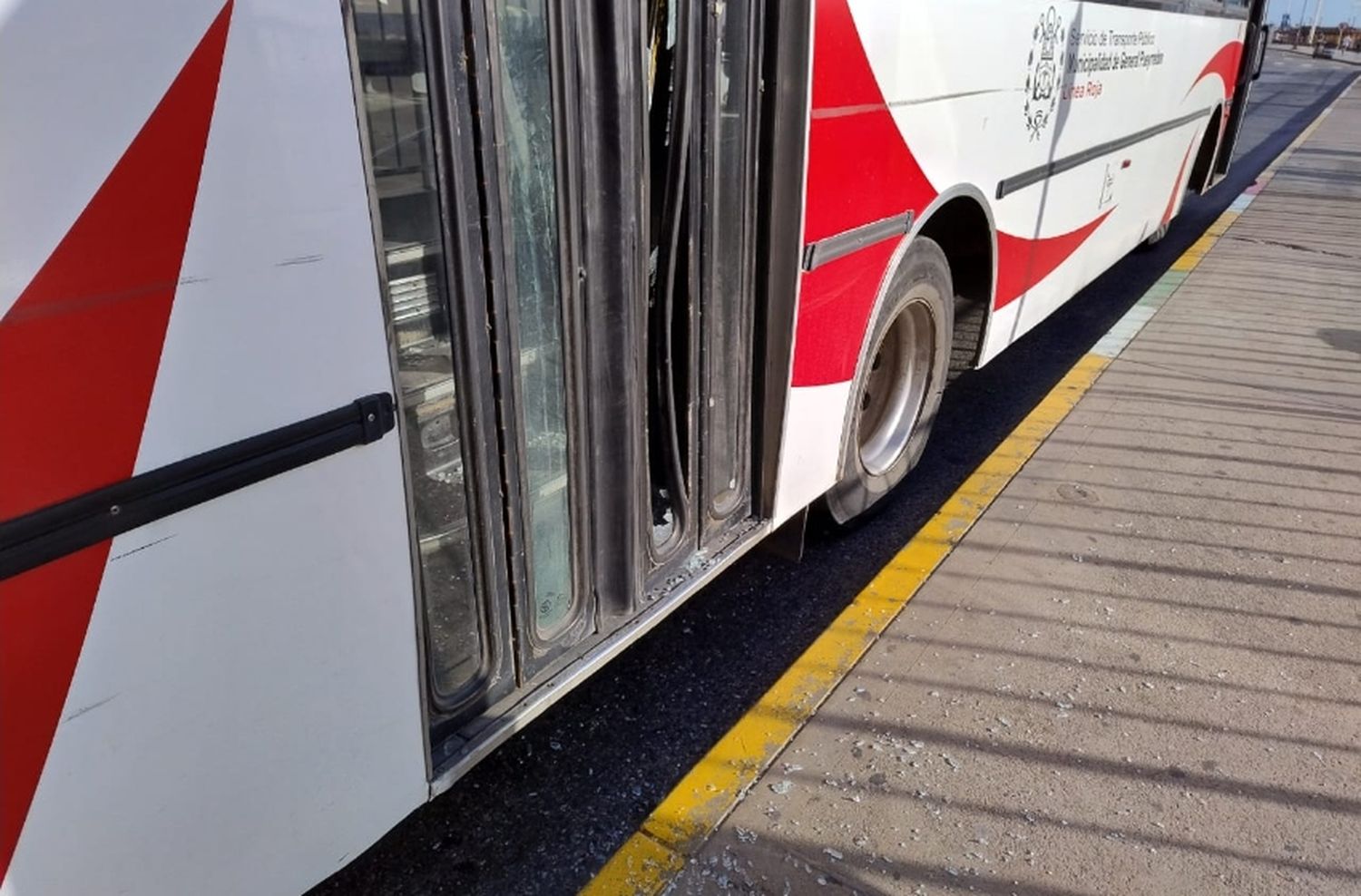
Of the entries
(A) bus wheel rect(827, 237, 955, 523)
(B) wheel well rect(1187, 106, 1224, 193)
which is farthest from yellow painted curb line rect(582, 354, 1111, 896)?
(B) wheel well rect(1187, 106, 1224, 193)

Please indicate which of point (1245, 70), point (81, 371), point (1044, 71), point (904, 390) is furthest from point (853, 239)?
point (1245, 70)

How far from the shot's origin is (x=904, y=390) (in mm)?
4008

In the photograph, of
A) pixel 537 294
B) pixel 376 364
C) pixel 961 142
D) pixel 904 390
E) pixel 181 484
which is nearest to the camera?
pixel 181 484

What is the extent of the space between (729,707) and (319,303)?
71.6 inches

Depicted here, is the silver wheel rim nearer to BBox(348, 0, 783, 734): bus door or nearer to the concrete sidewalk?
the concrete sidewalk

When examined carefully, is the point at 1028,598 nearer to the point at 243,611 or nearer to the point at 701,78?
the point at 701,78

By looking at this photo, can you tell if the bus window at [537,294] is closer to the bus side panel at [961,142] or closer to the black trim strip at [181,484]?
the black trim strip at [181,484]

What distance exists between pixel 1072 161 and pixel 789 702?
2.95 metres

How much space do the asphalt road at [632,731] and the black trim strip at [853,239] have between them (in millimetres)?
1196

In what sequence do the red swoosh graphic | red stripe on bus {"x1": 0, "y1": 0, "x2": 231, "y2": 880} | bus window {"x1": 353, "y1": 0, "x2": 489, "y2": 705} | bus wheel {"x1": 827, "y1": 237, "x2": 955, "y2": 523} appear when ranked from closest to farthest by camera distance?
red stripe on bus {"x1": 0, "y1": 0, "x2": 231, "y2": 880} → bus window {"x1": 353, "y1": 0, "x2": 489, "y2": 705} → the red swoosh graphic → bus wheel {"x1": 827, "y1": 237, "x2": 955, "y2": 523}

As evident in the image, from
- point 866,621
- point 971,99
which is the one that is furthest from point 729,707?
point 971,99

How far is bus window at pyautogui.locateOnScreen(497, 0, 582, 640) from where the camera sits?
1.83 meters

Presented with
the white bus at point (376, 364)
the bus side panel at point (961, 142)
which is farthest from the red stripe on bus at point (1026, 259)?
the white bus at point (376, 364)

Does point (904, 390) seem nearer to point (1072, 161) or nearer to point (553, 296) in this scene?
point (1072, 161)
